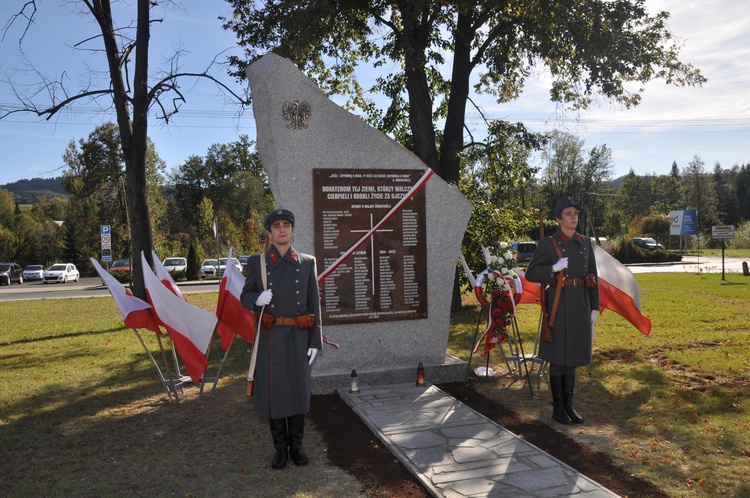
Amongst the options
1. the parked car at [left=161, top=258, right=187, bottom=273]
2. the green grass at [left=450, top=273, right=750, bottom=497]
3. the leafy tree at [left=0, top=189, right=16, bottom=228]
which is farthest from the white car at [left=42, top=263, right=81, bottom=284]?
the leafy tree at [left=0, top=189, right=16, bottom=228]

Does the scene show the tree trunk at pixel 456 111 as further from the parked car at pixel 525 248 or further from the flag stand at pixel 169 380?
the parked car at pixel 525 248

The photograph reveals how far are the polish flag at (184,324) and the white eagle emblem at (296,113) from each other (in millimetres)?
2451

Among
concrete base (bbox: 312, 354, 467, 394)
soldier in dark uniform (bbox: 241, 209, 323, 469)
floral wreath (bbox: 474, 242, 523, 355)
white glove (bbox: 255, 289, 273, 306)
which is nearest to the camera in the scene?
white glove (bbox: 255, 289, 273, 306)

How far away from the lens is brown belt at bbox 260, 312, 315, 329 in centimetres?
475

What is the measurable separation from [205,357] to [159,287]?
3.17 ft

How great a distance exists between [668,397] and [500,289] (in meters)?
2.31

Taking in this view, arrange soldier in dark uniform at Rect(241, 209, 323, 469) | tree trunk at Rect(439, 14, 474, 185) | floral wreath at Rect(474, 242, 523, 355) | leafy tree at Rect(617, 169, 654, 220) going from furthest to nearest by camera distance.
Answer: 1. leafy tree at Rect(617, 169, 654, 220)
2. tree trunk at Rect(439, 14, 474, 185)
3. floral wreath at Rect(474, 242, 523, 355)
4. soldier in dark uniform at Rect(241, 209, 323, 469)

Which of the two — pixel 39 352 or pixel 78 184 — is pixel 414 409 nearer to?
pixel 39 352

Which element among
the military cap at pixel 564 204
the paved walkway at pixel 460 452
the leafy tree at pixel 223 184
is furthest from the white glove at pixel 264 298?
the leafy tree at pixel 223 184

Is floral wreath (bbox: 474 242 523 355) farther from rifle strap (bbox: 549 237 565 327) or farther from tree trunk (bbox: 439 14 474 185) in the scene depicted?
tree trunk (bbox: 439 14 474 185)

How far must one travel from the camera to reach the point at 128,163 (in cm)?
1405

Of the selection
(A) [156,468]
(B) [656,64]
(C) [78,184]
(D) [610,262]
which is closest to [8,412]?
(A) [156,468]

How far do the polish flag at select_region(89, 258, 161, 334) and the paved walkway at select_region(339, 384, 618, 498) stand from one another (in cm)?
246

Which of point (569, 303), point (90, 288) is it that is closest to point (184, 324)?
point (569, 303)
